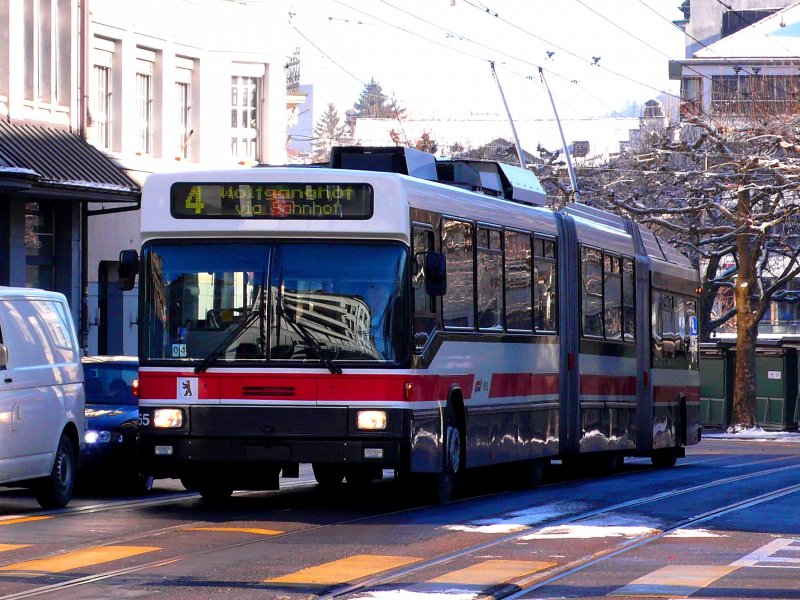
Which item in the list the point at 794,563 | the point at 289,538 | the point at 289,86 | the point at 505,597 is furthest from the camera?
the point at 289,86

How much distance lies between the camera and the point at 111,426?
1697cm

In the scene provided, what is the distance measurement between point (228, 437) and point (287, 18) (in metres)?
21.0

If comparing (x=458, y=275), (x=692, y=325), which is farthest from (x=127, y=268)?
(x=692, y=325)

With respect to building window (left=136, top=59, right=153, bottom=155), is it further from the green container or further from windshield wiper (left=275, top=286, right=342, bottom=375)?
the green container

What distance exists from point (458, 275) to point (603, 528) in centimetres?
298

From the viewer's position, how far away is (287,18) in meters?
33.4

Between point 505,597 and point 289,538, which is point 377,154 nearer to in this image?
point 289,538

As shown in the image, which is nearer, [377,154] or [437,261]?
[437,261]

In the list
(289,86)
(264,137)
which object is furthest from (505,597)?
(289,86)

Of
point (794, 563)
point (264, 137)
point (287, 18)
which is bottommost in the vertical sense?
point (794, 563)

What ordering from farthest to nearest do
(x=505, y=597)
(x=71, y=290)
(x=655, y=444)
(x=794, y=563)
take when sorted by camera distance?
(x=71, y=290), (x=655, y=444), (x=794, y=563), (x=505, y=597)

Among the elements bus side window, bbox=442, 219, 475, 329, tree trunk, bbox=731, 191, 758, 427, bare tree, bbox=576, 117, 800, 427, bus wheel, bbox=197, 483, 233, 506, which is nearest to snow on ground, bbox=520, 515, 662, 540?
bus side window, bbox=442, 219, 475, 329

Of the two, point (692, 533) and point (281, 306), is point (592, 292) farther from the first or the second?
point (692, 533)

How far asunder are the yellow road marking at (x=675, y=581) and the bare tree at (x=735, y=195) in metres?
27.3
